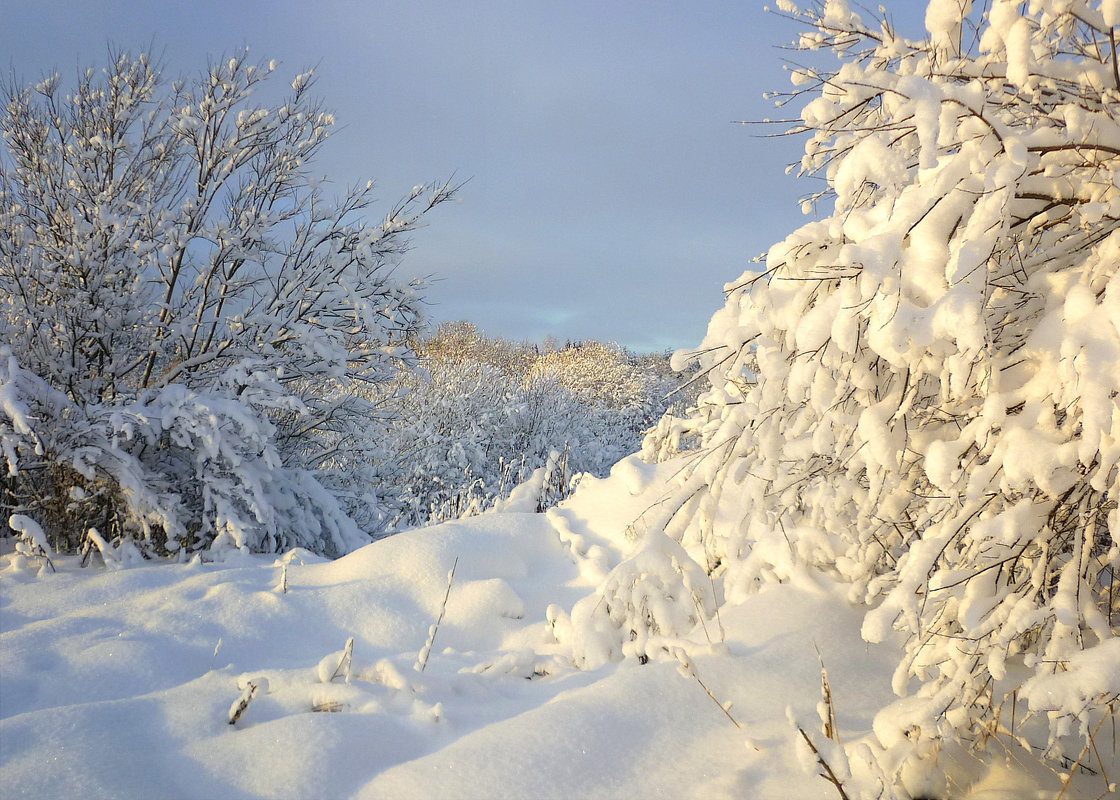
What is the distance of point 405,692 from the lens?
2.43 m

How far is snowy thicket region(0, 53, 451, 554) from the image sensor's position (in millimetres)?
4770

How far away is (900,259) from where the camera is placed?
4.81 feet

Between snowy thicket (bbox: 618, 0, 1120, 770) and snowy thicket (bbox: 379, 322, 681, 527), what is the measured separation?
207 inches

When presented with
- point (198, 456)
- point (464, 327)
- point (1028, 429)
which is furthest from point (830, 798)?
point (464, 327)

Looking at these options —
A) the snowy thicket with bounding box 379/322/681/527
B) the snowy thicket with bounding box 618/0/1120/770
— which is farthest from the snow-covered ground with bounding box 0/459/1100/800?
the snowy thicket with bounding box 379/322/681/527

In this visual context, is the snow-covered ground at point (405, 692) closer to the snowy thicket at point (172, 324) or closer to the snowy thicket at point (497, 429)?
the snowy thicket at point (172, 324)

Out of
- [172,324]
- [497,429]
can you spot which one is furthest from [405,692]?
[497,429]

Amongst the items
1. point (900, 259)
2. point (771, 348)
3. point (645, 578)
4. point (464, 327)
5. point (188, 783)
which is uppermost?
point (464, 327)

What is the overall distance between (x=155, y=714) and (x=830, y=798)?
2.19 m

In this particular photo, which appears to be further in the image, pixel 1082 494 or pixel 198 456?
pixel 198 456

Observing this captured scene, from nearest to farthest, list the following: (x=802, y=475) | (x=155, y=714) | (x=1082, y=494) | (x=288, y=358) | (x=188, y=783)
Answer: (x=1082, y=494) → (x=188, y=783) → (x=802, y=475) → (x=155, y=714) → (x=288, y=358)

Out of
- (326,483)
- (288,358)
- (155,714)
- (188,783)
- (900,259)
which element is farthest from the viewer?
(326,483)

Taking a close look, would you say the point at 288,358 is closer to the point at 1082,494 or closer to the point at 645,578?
the point at 645,578

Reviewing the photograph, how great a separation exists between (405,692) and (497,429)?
9834 mm
